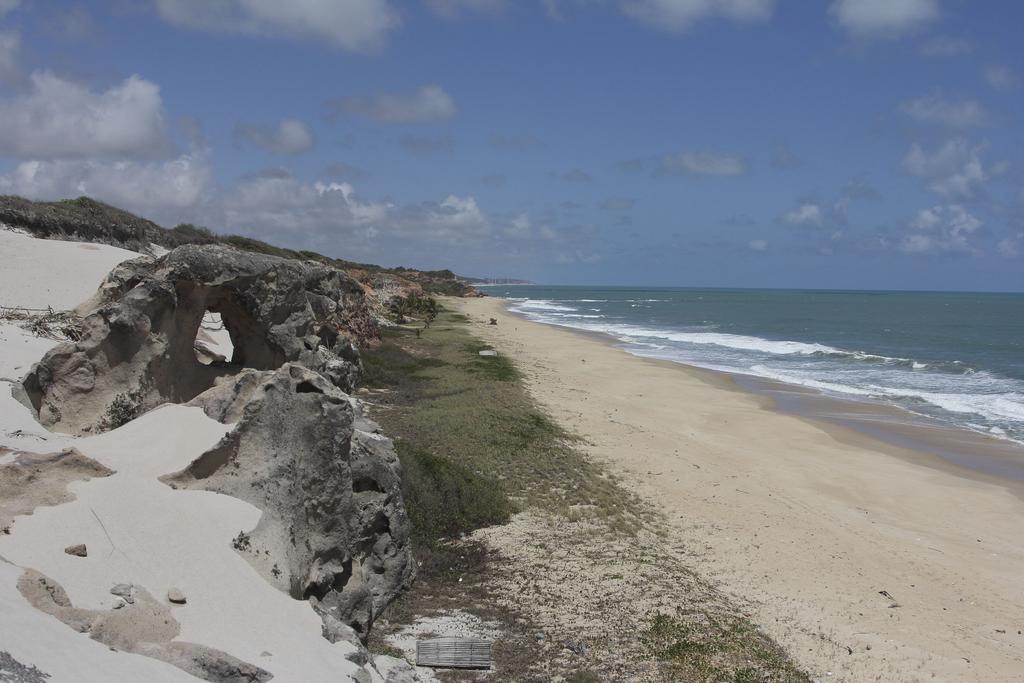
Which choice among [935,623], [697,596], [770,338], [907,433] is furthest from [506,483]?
[770,338]

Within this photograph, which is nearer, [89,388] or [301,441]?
[301,441]

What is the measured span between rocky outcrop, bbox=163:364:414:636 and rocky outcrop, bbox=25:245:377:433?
1.94 m

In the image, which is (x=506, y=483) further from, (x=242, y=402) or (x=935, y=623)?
(x=935, y=623)

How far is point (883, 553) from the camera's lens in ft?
43.5

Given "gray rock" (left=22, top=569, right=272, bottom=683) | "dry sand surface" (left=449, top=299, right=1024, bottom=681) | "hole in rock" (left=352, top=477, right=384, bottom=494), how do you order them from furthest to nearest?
"dry sand surface" (left=449, top=299, right=1024, bottom=681), "hole in rock" (left=352, top=477, right=384, bottom=494), "gray rock" (left=22, top=569, right=272, bottom=683)

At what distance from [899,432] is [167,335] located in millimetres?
22181

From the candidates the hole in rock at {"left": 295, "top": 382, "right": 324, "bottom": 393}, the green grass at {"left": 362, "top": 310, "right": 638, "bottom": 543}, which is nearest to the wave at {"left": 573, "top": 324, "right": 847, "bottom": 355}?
the green grass at {"left": 362, "top": 310, "right": 638, "bottom": 543}

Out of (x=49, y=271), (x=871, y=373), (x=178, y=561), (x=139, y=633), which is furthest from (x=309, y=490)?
(x=871, y=373)

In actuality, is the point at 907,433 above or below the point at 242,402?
below

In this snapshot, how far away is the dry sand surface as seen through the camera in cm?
986

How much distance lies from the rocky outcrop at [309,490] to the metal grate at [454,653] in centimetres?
78

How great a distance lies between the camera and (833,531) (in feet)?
46.5

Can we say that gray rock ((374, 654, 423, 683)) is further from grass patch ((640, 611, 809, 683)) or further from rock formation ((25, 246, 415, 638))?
grass patch ((640, 611, 809, 683))

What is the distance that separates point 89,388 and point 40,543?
4.87 metres
